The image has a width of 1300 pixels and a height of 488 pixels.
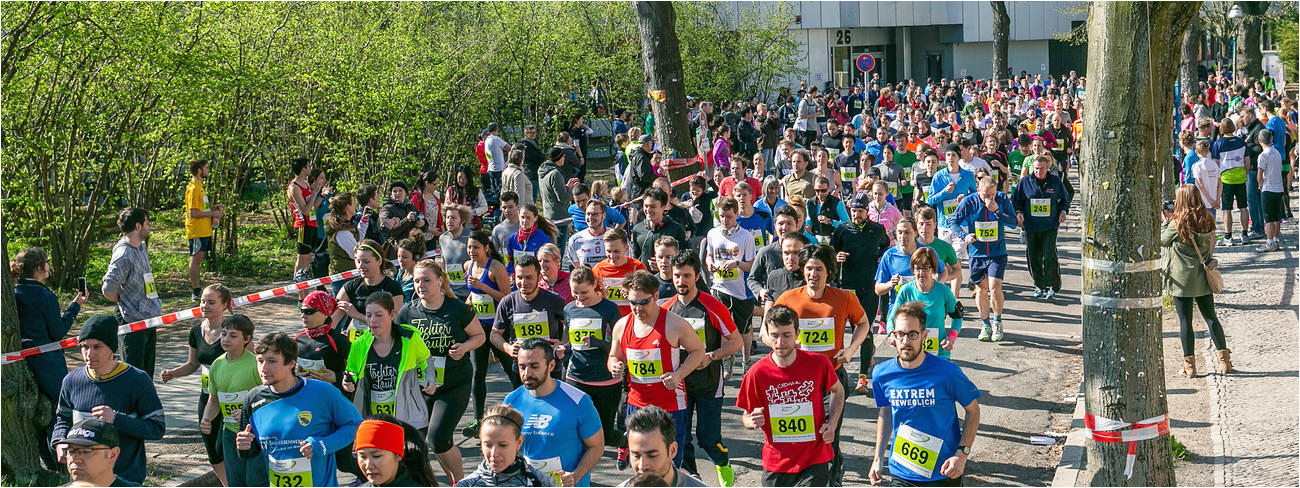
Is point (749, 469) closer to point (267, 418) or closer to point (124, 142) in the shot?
point (267, 418)

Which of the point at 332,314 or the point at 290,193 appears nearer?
the point at 332,314

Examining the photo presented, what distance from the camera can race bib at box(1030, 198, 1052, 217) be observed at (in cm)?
1291

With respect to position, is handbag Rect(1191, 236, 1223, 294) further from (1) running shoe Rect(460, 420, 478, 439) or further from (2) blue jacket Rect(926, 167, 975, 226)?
(1) running shoe Rect(460, 420, 478, 439)

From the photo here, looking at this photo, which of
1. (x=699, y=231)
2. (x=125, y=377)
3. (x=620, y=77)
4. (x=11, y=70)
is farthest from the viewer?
(x=620, y=77)

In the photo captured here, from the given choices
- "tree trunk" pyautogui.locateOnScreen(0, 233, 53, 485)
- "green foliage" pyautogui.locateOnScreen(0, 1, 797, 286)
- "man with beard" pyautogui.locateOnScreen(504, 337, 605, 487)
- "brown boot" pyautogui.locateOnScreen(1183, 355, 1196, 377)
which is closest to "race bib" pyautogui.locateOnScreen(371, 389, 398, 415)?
"man with beard" pyautogui.locateOnScreen(504, 337, 605, 487)

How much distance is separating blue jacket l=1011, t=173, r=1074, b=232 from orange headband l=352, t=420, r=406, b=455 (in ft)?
29.1

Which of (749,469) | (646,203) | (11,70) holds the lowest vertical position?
(749,469)

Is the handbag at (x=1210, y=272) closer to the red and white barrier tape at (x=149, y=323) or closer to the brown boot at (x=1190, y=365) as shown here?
the brown boot at (x=1190, y=365)

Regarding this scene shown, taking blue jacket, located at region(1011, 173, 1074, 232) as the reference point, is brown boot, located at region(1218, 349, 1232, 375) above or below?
below

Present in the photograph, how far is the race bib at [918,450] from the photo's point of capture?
619 cm

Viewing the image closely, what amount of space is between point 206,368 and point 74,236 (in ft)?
25.7

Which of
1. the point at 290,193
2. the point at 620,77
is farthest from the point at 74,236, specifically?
the point at 620,77

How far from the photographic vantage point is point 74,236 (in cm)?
1466

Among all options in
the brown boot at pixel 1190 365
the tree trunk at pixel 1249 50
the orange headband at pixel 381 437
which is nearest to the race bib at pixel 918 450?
the orange headband at pixel 381 437
